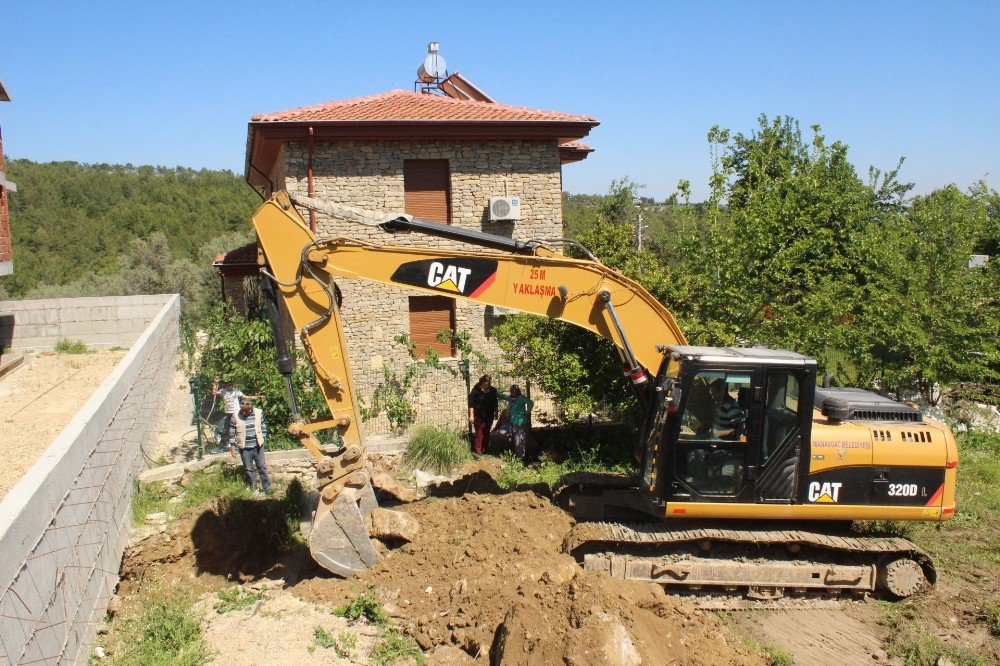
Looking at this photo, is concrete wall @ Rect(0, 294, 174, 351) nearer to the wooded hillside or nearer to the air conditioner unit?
the air conditioner unit

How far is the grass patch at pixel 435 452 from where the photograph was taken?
36.1ft

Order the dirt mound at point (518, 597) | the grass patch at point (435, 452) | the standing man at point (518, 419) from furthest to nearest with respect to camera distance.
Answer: the standing man at point (518, 419) < the grass patch at point (435, 452) < the dirt mound at point (518, 597)

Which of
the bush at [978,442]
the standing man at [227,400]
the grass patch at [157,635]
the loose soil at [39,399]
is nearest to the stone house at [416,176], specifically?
the standing man at [227,400]

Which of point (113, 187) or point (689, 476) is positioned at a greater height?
point (113, 187)

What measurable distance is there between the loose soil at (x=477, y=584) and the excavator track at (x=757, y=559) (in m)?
0.35

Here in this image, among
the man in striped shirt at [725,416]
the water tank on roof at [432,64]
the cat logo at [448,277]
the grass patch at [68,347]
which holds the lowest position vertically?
the grass patch at [68,347]

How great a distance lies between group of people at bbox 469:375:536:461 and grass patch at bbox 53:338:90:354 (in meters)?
12.1

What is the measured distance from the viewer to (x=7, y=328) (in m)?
18.4

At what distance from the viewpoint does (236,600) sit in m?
7.29

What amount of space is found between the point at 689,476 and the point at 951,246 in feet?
28.9

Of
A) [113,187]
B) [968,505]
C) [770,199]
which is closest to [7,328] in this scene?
[770,199]

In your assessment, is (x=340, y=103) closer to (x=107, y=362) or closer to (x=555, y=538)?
(x=107, y=362)

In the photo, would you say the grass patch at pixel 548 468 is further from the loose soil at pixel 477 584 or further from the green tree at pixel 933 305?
the green tree at pixel 933 305

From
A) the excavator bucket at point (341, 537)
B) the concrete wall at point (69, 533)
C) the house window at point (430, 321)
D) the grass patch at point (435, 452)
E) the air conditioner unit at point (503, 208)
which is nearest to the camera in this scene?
the concrete wall at point (69, 533)
